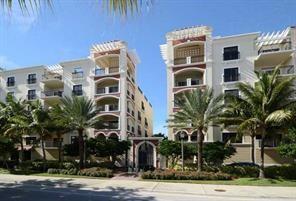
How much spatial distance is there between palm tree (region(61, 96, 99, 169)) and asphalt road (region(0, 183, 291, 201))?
11.4 meters

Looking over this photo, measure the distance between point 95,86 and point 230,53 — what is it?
19.5m

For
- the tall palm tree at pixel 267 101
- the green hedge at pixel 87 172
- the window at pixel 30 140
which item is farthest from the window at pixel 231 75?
the window at pixel 30 140

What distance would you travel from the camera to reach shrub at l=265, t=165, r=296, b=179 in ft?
96.3

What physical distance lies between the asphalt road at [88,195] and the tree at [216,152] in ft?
38.9

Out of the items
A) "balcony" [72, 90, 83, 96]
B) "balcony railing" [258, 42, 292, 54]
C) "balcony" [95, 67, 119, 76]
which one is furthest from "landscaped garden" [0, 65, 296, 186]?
"balcony" [95, 67, 119, 76]

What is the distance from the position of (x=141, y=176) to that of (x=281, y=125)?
45.0ft

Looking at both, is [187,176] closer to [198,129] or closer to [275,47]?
[198,129]

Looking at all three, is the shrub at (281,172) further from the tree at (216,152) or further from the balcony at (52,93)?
the balcony at (52,93)

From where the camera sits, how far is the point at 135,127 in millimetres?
50344

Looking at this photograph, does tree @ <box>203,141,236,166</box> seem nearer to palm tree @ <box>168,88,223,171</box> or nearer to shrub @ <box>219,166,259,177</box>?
palm tree @ <box>168,88,223,171</box>

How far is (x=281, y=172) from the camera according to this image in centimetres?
2975

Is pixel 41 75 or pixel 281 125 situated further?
pixel 41 75

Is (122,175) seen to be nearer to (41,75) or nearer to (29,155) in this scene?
(29,155)

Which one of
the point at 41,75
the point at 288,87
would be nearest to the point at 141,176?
the point at 288,87
